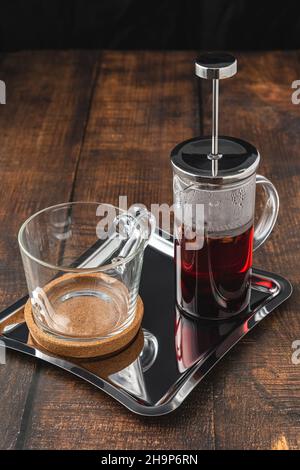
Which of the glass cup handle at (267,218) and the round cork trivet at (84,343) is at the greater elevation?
the glass cup handle at (267,218)

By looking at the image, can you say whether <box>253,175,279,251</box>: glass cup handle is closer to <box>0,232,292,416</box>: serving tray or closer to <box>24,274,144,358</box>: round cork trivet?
<box>0,232,292,416</box>: serving tray

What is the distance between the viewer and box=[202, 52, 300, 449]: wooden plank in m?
0.74

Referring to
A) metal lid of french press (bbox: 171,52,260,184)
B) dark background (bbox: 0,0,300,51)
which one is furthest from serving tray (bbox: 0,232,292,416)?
dark background (bbox: 0,0,300,51)

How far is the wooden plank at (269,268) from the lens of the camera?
0.74 metres

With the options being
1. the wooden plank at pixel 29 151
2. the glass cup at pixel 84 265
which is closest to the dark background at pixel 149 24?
the wooden plank at pixel 29 151

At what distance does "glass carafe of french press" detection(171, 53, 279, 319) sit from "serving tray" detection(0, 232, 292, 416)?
23mm

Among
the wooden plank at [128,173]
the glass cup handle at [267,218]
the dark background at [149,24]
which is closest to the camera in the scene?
the wooden plank at [128,173]

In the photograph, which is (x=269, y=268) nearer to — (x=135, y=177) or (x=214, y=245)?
(x=214, y=245)

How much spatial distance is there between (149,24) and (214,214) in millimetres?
970

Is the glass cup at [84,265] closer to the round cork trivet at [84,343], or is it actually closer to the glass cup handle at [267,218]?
the round cork trivet at [84,343]

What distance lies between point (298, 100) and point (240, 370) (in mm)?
646

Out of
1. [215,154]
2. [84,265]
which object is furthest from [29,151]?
[215,154]
